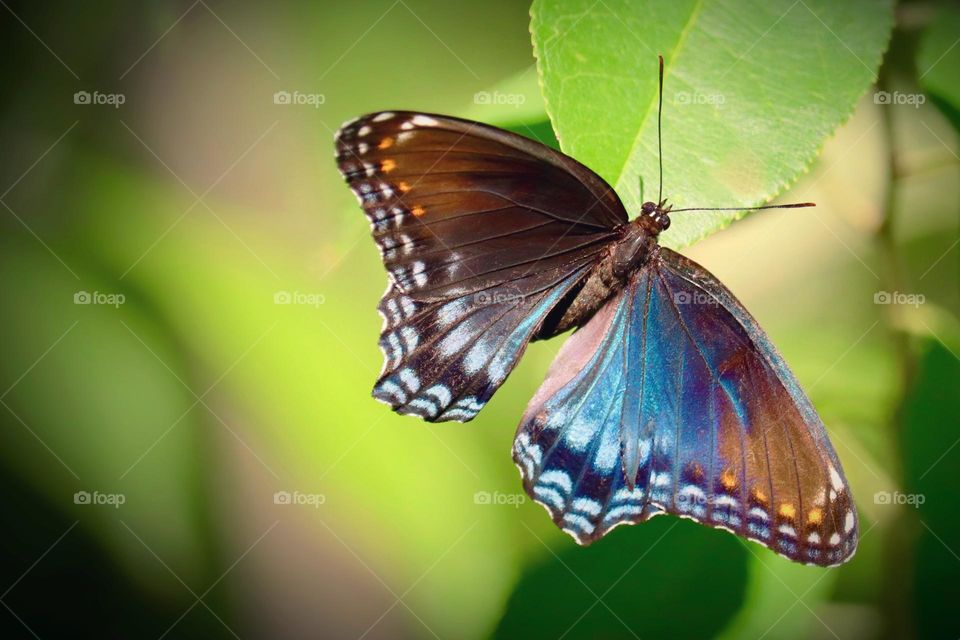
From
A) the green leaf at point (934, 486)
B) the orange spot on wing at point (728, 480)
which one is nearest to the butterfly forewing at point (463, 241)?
the orange spot on wing at point (728, 480)

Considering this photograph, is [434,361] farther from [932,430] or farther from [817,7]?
[932,430]

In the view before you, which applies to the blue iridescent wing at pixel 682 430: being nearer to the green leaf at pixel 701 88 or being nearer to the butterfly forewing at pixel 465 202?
the butterfly forewing at pixel 465 202

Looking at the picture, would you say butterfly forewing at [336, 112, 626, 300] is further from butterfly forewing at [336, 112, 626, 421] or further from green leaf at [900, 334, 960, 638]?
green leaf at [900, 334, 960, 638]

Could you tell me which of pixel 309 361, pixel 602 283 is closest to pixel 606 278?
pixel 602 283

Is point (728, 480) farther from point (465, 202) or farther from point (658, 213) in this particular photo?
point (465, 202)

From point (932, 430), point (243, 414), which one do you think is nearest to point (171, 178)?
point (243, 414)

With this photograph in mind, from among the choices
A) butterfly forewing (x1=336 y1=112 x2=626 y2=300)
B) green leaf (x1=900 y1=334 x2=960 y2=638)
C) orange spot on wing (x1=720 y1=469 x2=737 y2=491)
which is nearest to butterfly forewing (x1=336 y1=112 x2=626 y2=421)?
butterfly forewing (x1=336 y1=112 x2=626 y2=300)
